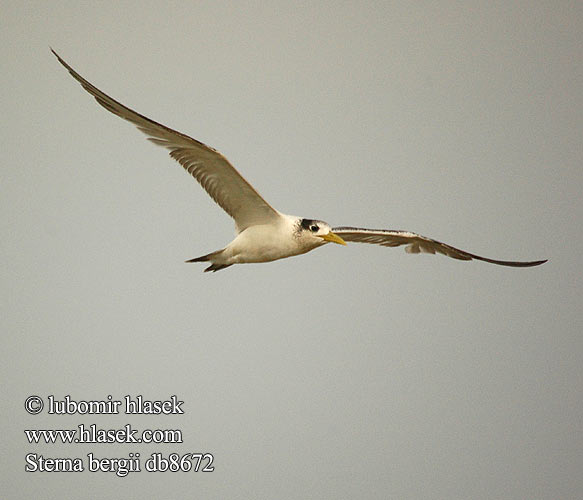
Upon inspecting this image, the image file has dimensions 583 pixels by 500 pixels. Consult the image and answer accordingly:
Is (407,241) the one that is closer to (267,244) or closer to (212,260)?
(267,244)

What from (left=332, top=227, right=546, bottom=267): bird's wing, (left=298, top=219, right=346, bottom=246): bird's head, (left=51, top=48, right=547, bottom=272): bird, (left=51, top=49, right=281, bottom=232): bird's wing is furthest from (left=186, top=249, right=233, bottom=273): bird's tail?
(left=332, top=227, right=546, bottom=267): bird's wing

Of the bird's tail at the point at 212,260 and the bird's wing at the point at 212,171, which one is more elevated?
the bird's wing at the point at 212,171

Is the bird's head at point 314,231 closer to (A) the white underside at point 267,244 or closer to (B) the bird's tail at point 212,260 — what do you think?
(A) the white underside at point 267,244

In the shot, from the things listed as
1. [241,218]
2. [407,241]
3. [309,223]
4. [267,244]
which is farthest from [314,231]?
[407,241]

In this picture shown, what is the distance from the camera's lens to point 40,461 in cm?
788

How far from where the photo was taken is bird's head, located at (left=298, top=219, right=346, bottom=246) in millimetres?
6449

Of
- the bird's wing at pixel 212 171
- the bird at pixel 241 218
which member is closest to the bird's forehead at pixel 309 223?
the bird at pixel 241 218

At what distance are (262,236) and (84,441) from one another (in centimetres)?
273

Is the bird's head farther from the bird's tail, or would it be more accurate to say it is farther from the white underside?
the bird's tail

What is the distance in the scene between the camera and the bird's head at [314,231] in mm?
6449

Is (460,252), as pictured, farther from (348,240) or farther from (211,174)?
(211,174)

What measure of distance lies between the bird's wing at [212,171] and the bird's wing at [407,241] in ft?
3.05

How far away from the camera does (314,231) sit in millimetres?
6461

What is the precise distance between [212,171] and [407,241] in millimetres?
2317
